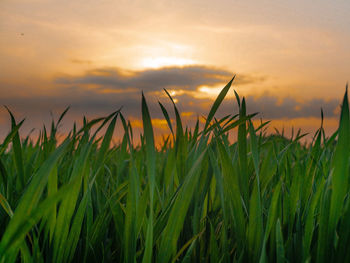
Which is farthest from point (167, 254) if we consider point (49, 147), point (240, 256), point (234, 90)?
point (49, 147)

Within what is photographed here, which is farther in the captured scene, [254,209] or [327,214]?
[254,209]

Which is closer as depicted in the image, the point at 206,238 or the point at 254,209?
the point at 254,209

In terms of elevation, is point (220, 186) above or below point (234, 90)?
below

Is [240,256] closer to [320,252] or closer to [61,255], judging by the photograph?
[320,252]

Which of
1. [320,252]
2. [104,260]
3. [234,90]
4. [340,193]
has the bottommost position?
[104,260]

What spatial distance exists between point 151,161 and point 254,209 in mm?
239

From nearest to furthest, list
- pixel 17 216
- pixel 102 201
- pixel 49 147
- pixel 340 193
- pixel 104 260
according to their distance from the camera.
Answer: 1. pixel 17 216
2. pixel 340 193
3. pixel 104 260
4. pixel 102 201
5. pixel 49 147

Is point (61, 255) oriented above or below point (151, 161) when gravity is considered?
below

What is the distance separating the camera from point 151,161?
2.29 feet

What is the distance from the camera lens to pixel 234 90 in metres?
0.93

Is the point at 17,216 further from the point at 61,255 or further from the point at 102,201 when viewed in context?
the point at 102,201

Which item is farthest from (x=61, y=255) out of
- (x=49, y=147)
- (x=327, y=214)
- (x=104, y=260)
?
(x=49, y=147)

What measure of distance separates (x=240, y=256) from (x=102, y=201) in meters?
0.53

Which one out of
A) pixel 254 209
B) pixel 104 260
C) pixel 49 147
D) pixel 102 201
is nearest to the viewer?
pixel 254 209
